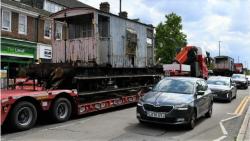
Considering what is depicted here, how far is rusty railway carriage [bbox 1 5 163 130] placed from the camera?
11463 mm

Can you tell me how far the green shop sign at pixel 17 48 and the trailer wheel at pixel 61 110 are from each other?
18788 millimetres

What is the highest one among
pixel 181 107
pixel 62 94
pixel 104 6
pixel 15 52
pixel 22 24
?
pixel 104 6

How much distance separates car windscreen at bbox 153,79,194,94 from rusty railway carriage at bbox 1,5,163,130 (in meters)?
2.79

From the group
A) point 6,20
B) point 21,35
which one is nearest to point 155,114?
point 6,20

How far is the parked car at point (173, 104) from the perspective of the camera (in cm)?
1112

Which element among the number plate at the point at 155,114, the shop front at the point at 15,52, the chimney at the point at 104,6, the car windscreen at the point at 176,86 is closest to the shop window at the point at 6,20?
the shop front at the point at 15,52

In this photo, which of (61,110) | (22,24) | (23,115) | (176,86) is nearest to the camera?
(23,115)

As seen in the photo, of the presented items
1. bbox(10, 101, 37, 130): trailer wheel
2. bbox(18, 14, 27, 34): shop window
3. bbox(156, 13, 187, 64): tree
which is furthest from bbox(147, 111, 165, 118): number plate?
bbox(156, 13, 187, 64): tree

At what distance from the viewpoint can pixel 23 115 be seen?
435 inches

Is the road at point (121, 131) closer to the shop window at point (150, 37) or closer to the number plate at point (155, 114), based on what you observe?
the number plate at point (155, 114)

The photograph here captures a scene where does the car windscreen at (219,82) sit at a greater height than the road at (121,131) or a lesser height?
greater

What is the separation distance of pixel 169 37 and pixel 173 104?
1599 inches

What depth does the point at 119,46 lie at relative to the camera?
16.8m

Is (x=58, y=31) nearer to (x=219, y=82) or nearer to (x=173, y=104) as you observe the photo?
(x=173, y=104)
